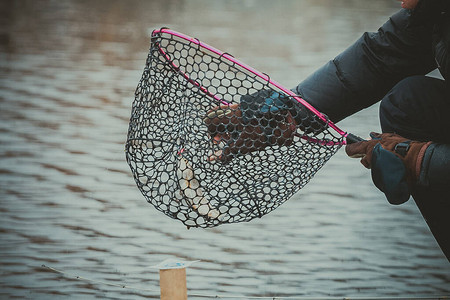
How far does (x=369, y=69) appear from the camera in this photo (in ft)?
4.76

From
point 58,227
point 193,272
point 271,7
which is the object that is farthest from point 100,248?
point 271,7

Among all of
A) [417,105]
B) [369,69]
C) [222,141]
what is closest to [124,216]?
[222,141]

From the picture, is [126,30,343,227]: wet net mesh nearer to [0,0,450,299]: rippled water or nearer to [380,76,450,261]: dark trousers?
[380,76,450,261]: dark trousers

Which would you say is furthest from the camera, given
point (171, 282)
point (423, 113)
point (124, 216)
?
point (124, 216)

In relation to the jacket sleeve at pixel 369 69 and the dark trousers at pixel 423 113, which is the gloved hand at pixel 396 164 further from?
the jacket sleeve at pixel 369 69

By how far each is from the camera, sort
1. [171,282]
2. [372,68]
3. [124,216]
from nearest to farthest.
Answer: [171,282] < [372,68] < [124,216]

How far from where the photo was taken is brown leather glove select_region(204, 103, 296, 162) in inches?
53.1

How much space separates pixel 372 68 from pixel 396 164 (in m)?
0.30

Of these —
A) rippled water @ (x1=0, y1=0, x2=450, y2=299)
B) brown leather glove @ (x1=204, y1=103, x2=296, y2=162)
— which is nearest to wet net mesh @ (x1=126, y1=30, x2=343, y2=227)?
brown leather glove @ (x1=204, y1=103, x2=296, y2=162)

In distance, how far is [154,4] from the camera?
439cm

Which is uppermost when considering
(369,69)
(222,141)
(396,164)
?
(369,69)

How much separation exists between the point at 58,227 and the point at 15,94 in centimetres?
122

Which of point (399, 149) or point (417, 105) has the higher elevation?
point (417, 105)

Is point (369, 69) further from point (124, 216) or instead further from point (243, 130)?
point (124, 216)
